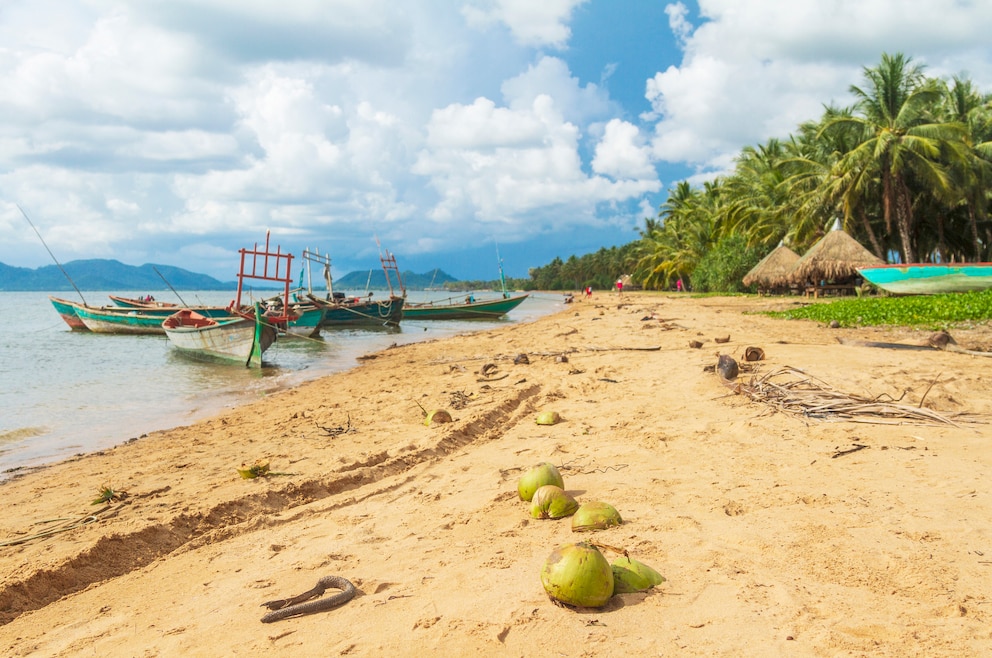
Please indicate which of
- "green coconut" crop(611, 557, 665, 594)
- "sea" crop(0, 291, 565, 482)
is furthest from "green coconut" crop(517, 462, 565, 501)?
"sea" crop(0, 291, 565, 482)

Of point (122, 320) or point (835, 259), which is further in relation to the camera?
point (122, 320)

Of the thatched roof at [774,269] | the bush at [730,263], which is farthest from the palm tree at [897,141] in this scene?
the bush at [730,263]

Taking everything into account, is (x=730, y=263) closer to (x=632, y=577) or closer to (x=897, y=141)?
(x=897, y=141)

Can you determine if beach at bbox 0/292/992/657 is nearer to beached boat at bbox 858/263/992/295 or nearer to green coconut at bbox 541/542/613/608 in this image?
green coconut at bbox 541/542/613/608

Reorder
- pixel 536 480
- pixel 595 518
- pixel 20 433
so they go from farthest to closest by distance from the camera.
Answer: pixel 20 433, pixel 536 480, pixel 595 518

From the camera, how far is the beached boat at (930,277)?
18562 mm

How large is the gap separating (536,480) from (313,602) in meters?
1.58

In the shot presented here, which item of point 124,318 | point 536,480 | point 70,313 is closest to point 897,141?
point 536,480

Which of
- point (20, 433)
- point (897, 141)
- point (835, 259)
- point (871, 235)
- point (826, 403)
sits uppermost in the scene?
point (897, 141)

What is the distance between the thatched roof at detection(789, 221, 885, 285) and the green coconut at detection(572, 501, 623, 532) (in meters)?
24.4

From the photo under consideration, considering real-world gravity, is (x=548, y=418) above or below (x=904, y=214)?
below

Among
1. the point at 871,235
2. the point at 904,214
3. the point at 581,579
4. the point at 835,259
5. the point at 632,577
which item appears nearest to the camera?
the point at 581,579

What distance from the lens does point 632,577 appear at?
8.60 ft

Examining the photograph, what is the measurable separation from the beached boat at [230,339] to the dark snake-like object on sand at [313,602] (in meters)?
12.7
